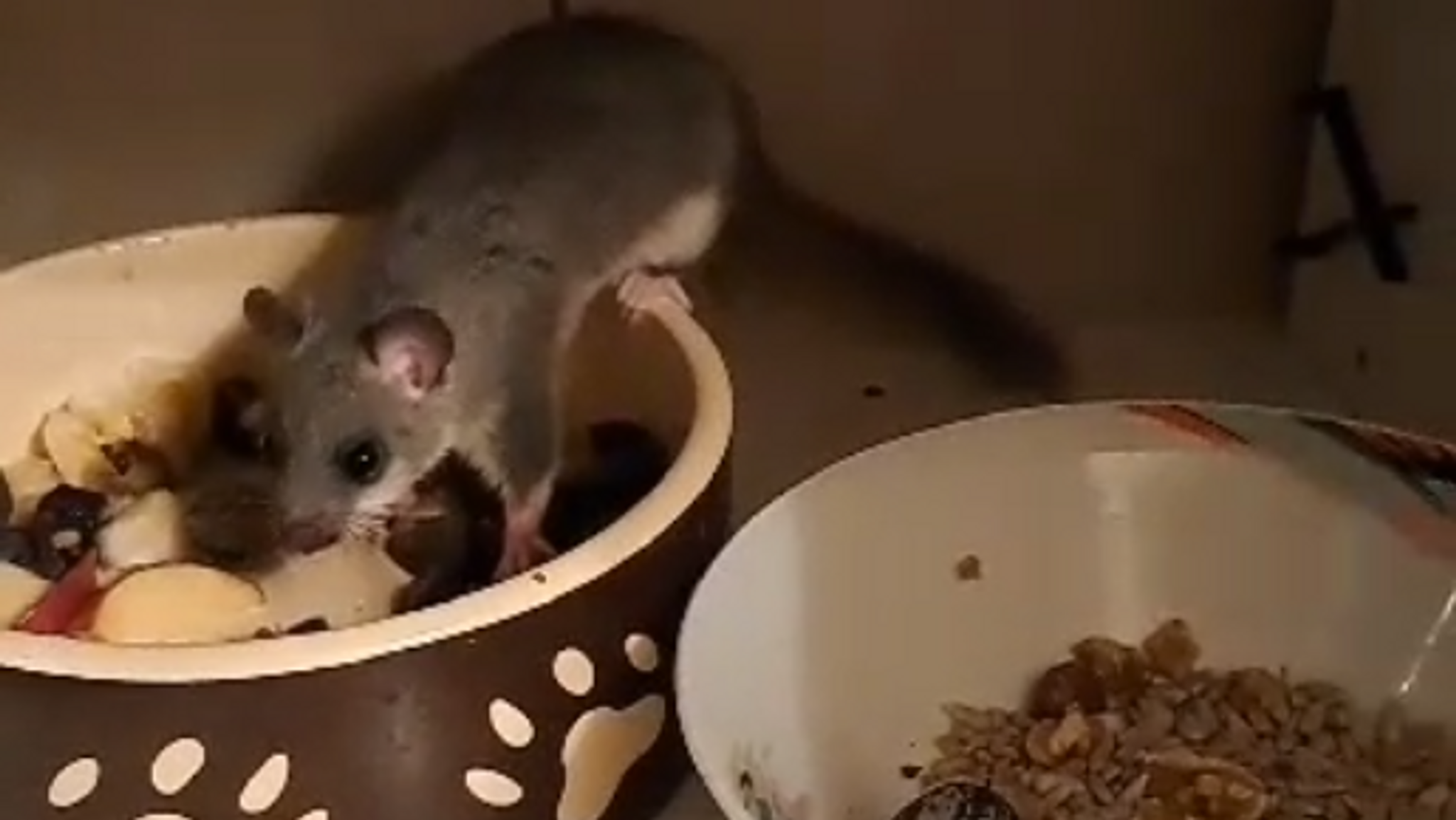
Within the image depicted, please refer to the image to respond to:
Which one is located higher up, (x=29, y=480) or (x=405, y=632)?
(x=405, y=632)

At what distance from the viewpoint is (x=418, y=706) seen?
2.97ft

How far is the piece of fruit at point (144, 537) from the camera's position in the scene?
1111 mm

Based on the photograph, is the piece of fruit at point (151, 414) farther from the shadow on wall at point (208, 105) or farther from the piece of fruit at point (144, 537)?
the shadow on wall at point (208, 105)

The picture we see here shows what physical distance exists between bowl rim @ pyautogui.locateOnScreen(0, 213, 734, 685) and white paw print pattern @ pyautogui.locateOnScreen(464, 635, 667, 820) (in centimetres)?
3

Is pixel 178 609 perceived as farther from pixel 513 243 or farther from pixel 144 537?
pixel 513 243

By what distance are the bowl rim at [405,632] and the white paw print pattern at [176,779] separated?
3 cm

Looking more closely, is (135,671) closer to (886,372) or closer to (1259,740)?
(1259,740)

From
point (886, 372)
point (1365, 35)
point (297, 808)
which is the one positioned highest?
point (1365, 35)

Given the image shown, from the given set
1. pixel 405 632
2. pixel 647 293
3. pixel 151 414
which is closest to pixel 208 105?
pixel 151 414

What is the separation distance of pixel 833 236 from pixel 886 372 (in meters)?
0.08

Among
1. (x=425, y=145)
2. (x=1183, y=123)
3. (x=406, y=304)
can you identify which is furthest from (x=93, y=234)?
(x=1183, y=123)

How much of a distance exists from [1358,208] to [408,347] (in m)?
0.47

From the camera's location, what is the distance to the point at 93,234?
132 cm

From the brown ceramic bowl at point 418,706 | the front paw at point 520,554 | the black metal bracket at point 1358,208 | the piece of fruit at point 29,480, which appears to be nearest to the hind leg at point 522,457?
the front paw at point 520,554
